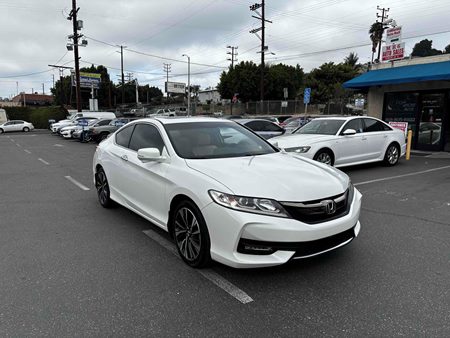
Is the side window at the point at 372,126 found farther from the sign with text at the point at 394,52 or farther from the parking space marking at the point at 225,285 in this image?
the parking space marking at the point at 225,285

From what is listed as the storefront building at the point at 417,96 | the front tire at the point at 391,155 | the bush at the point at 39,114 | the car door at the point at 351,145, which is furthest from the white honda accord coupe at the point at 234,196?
the bush at the point at 39,114

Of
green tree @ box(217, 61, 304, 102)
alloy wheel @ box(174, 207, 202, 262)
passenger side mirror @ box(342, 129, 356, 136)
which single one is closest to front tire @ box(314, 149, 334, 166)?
passenger side mirror @ box(342, 129, 356, 136)

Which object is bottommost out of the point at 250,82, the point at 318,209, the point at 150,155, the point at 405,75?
the point at 318,209

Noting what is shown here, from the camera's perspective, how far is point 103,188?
6164 mm

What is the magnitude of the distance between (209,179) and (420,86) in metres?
13.4

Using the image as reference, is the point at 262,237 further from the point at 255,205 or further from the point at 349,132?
the point at 349,132

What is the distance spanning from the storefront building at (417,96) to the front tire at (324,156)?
5882mm

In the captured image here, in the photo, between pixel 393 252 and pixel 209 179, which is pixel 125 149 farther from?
pixel 393 252

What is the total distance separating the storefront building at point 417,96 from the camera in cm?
1339

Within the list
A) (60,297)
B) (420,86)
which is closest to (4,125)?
(420,86)

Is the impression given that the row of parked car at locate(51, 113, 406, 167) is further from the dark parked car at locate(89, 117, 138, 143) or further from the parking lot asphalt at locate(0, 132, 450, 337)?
the dark parked car at locate(89, 117, 138, 143)

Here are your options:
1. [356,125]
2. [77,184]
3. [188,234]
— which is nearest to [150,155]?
[188,234]

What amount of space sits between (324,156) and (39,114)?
156 feet

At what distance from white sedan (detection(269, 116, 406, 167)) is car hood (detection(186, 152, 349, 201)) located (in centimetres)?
465
